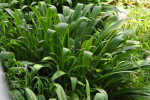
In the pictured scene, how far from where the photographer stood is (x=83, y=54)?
192 cm

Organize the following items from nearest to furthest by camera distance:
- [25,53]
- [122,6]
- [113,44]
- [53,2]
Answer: [25,53] → [113,44] → [53,2] → [122,6]

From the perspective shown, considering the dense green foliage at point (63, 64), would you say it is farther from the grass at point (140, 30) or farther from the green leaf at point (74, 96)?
the grass at point (140, 30)

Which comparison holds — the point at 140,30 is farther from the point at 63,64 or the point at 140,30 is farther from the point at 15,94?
the point at 15,94

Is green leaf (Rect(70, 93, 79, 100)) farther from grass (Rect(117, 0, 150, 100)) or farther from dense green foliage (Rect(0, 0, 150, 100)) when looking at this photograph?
grass (Rect(117, 0, 150, 100))

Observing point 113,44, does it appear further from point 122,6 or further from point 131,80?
point 122,6

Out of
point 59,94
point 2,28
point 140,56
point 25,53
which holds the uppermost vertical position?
point 2,28

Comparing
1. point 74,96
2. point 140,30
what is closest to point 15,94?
point 74,96

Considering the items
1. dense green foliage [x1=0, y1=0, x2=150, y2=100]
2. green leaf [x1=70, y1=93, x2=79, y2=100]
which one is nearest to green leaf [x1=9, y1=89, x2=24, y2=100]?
dense green foliage [x1=0, y1=0, x2=150, y2=100]

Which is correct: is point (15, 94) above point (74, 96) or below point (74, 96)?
above

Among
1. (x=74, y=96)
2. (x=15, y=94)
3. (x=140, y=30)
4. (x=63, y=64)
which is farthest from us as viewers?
(x=140, y=30)

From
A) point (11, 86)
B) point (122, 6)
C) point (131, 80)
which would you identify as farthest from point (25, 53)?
point (122, 6)

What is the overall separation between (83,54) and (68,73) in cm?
26

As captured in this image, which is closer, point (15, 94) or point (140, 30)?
point (15, 94)

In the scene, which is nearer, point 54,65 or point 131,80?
point 54,65
